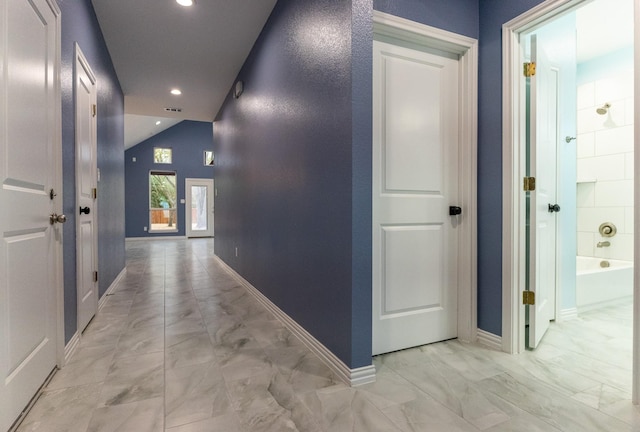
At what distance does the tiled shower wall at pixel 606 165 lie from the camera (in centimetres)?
332

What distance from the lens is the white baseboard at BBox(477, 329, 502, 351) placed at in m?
1.97

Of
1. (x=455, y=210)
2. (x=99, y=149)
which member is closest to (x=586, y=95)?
(x=455, y=210)

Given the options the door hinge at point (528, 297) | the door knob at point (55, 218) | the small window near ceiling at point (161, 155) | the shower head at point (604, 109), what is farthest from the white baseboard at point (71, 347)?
the small window near ceiling at point (161, 155)

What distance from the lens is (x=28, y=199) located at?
1.41 m

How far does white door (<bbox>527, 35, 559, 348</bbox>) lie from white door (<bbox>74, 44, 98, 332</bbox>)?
2.88m

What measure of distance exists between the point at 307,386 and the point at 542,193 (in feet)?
6.07

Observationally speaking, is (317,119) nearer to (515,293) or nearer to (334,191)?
(334,191)

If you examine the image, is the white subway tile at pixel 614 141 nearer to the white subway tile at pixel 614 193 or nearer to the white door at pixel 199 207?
the white subway tile at pixel 614 193

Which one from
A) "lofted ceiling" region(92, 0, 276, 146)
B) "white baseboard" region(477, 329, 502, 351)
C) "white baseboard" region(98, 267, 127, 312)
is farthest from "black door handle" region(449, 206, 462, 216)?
"white baseboard" region(98, 267, 127, 312)

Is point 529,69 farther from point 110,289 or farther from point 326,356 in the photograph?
point 110,289

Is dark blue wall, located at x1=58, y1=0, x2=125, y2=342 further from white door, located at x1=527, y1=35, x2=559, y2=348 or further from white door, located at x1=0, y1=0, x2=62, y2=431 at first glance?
white door, located at x1=527, y1=35, x2=559, y2=348

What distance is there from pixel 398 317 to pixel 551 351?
950 millimetres

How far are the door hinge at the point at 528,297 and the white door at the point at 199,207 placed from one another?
997cm

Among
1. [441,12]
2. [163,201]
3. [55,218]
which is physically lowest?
[55,218]
